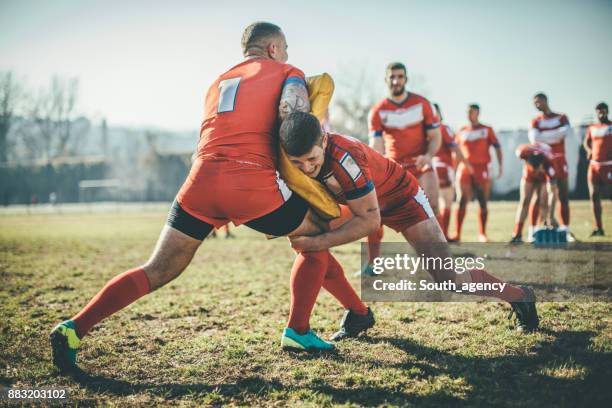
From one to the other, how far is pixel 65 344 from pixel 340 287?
6.08 feet

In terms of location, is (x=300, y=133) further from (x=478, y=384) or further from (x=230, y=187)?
(x=478, y=384)

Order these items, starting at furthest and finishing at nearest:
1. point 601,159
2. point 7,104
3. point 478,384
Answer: point 7,104
point 601,159
point 478,384

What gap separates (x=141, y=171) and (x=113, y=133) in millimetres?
35739

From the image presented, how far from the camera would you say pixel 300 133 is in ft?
8.01

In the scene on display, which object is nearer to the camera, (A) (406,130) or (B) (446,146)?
(A) (406,130)

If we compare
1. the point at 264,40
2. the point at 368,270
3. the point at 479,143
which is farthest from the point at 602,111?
the point at 264,40

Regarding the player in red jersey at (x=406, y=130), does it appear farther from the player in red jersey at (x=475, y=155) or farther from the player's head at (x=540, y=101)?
the player's head at (x=540, y=101)

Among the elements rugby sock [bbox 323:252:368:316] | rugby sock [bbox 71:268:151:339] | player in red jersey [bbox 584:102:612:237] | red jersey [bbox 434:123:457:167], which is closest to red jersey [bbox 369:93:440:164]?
red jersey [bbox 434:123:457:167]

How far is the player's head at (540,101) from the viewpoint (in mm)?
8109

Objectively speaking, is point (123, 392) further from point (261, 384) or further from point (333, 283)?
point (333, 283)

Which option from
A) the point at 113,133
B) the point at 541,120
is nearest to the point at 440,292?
the point at 541,120

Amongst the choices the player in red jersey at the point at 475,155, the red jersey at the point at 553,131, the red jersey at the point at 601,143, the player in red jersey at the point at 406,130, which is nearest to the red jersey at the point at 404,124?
the player in red jersey at the point at 406,130

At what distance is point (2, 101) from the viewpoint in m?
45.6

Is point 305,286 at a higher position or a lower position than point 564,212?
lower
